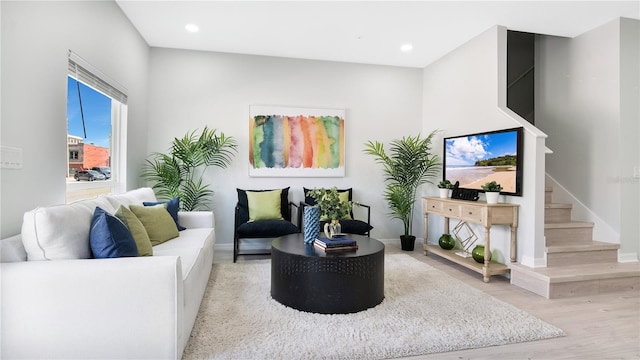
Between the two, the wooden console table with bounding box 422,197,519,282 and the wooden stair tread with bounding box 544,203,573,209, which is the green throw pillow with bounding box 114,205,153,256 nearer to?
the wooden console table with bounding box 422,197,519,282

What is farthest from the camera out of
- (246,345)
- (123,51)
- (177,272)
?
(123,51)

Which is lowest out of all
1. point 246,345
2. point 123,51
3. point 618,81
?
point 246,345

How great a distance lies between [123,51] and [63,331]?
9.56 feet

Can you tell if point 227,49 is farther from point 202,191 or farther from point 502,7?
point 502,7

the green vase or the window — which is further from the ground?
the window

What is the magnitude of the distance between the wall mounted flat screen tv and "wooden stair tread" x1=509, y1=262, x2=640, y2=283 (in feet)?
2.48

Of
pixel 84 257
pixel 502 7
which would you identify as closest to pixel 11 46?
pixel 84 257

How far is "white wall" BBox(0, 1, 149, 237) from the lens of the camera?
1852 mm

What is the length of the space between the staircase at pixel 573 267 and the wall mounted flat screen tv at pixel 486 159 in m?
0.71

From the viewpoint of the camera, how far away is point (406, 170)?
4.82 metres

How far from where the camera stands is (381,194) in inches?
203

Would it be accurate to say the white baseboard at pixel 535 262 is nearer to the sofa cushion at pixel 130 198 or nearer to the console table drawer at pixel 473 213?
the console table drawer at pixel 473 213

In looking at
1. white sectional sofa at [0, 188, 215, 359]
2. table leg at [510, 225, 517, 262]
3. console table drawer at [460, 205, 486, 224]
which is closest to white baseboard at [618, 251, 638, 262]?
table leg at [510, 225, 517, 262]

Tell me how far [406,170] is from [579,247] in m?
2.13
